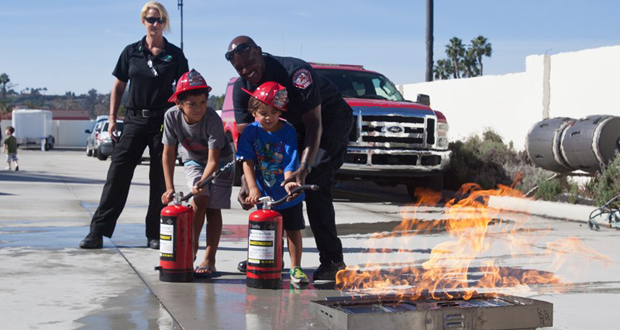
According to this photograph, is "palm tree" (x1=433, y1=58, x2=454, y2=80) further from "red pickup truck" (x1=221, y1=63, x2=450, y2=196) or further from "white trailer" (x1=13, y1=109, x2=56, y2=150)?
"red pickup truck" (x1=221, y1=63, x2=450, y2=196)

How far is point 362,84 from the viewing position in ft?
47.7

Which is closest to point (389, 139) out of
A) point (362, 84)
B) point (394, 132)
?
point (394, 132)

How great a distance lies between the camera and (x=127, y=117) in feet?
25.3

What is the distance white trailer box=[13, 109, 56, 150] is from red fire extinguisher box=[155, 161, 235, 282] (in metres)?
50.9

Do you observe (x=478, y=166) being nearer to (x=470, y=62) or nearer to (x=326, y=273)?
(x=326, y=273)

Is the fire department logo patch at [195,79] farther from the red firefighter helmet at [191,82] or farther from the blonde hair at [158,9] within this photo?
the blonde hair at [158,9]

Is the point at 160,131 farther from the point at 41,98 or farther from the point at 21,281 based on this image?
the point at 41,98

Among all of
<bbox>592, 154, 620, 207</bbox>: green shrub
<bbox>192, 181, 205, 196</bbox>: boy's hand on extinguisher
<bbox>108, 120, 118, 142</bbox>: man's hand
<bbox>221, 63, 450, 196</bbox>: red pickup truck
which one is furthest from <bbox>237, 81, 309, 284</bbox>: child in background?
<bbox>221, 63, 450, 196</bbox>: red pickup truck

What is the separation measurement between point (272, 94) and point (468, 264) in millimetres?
2496

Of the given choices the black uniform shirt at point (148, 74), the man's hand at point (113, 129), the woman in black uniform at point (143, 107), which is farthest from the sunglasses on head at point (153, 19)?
the man's hand at point (113, 129)

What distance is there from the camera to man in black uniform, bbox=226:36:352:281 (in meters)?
5.92

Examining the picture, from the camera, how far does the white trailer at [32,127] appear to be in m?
55.8

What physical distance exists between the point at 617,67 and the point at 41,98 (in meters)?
195

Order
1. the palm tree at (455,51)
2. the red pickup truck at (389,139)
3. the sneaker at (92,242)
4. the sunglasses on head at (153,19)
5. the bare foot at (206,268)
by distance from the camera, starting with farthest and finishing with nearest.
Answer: the palm tree at (455,51)
the red pickup truck at (389,139)
the sneaker at (92,242)
the sunglasses on head at (153,19)
the bare foot at (206,268)
